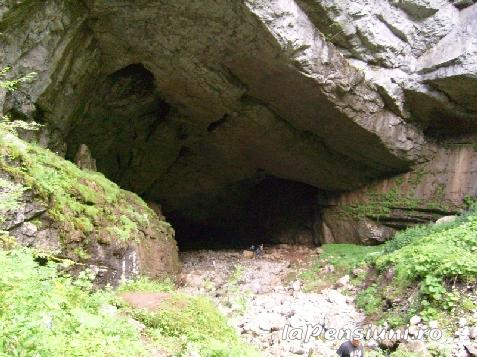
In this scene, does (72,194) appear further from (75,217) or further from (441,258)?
(441,258)

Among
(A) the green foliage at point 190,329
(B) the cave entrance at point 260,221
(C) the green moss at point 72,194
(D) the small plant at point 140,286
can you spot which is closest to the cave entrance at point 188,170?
(B) the cave entrance at point 260,221

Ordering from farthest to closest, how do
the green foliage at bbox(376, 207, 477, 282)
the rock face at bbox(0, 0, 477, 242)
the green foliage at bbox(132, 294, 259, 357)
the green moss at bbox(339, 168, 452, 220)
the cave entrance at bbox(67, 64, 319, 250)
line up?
the green moss at bbox(339, 168, 452, 220) < the cave entrance at bbox(67, 64, 319, 250) < the rock face at bbox(0, 0, 477, 242) < the green foliage at bbox(376, 207, 477, 282) < the green foliage at bbox(132, 294, 259, 357)

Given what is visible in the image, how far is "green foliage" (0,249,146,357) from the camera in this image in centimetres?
187

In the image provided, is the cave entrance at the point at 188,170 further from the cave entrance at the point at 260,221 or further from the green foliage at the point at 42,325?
the green foliage at the point at 42,325

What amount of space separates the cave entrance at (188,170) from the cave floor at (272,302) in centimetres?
409

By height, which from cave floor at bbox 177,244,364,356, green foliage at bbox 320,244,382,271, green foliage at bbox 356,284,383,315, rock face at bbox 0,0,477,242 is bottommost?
cave floor at bbox 177,244,364,356

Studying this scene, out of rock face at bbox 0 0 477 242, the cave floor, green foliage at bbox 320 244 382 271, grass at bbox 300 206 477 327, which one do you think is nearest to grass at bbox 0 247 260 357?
the cave floor

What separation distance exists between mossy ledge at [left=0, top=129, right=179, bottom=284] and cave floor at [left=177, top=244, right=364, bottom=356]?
5.15ft

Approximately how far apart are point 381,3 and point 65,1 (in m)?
7.35

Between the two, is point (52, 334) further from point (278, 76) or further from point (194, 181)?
point (194, 181)

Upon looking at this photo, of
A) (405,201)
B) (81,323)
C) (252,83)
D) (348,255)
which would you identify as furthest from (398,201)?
(81,323)

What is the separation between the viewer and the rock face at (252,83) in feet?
26.7

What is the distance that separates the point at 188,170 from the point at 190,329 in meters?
11.1

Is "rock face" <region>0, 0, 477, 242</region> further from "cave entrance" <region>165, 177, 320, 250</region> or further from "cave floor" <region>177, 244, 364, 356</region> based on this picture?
"cave floor" <region>177, 244, 364, 356</region>
